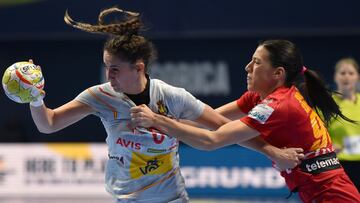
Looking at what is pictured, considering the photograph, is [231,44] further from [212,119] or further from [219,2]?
[212,119]

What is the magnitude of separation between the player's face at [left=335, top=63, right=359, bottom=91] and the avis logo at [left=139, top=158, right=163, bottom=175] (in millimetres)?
3106

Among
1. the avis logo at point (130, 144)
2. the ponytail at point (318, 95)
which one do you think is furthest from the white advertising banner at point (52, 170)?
the ponytail at point (318, 95)

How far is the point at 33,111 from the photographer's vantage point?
4254 mm

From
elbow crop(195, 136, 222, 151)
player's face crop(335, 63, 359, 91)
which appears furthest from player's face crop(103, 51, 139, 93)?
player's face crop(335, 63, 359, 91)

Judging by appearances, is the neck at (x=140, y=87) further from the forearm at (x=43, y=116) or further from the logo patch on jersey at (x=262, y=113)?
the logo patch on jersey at (x=262, y=113)

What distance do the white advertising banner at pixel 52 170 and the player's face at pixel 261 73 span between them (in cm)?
573

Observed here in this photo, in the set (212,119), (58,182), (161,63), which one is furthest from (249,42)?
(212,119)

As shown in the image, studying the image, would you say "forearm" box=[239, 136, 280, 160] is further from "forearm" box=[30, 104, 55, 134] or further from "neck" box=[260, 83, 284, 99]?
"forearm" box=[30, 104, 55, 134]

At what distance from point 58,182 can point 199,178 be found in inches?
72.5

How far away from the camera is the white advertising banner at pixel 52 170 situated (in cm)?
970

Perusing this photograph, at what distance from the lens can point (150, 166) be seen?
4.28 m

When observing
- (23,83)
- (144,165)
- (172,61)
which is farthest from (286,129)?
(172,61)

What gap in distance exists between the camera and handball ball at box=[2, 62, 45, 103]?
163 inches

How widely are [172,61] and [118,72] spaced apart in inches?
312
